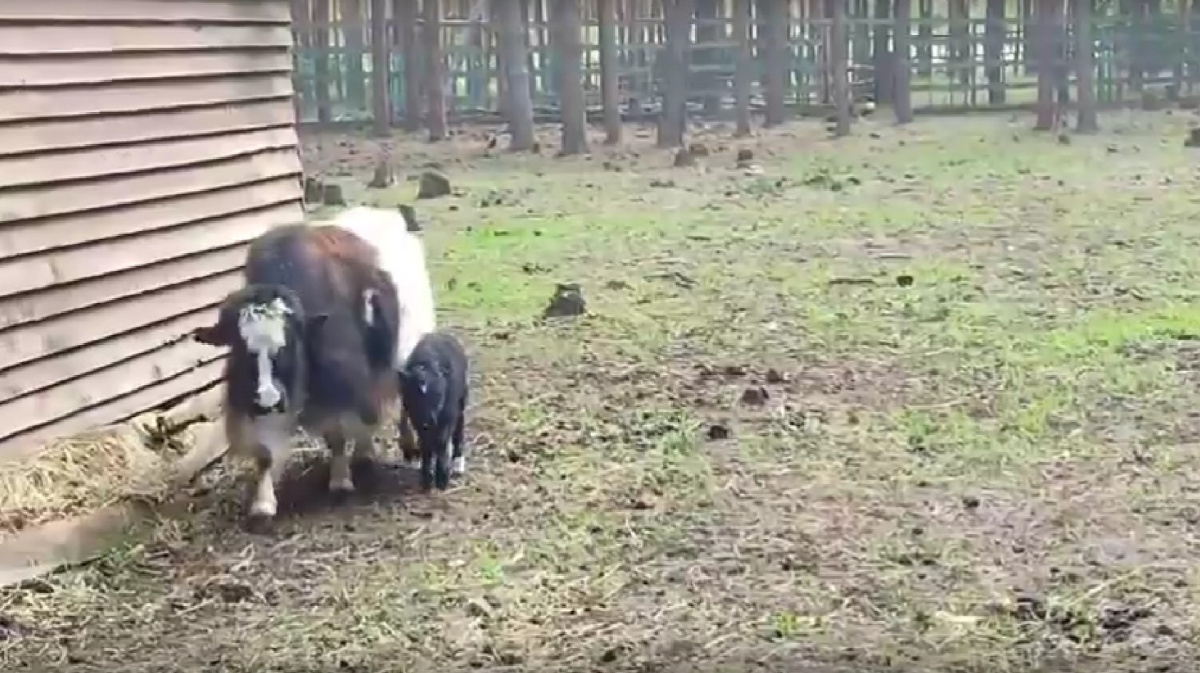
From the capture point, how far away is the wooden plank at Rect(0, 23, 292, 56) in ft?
20.2

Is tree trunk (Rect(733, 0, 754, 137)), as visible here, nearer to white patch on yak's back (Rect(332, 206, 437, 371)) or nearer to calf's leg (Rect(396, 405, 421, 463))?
white patch on yak's back (Rect(332, 206, 437, 371))

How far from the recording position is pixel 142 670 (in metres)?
4.63

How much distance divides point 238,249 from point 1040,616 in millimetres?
3943

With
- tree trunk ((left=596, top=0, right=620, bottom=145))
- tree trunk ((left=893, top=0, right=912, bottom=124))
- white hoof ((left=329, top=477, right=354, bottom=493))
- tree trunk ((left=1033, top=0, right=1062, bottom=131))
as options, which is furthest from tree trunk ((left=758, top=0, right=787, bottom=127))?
white hoof ((left=329, top=477, right=354, bottom=493))

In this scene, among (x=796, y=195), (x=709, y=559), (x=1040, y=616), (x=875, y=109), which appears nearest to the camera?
(x=1040, y=616)

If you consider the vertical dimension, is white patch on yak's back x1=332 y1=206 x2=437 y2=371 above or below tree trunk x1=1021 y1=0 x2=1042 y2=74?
below

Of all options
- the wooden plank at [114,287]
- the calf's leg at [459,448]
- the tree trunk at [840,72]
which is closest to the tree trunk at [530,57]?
the tree trunk at [840,72]

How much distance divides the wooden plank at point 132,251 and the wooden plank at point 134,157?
0.24 metres

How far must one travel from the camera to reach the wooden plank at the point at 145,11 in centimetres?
618

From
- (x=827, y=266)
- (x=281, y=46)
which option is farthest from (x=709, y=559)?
(x=827, y=266)

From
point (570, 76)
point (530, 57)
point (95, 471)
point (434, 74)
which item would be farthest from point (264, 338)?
point (530, 57)

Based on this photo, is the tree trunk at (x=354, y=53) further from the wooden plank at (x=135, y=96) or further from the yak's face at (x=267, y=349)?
the yak's face at (x=267, y=349)

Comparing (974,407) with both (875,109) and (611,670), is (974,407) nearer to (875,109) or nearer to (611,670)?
(611,670)

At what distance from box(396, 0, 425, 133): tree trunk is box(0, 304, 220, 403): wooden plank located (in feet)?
47.9
